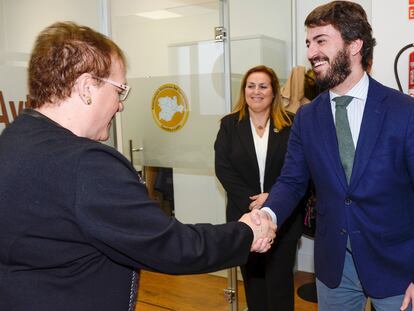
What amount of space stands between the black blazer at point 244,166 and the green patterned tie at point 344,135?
1.06 metres

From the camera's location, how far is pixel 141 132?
3109 mm

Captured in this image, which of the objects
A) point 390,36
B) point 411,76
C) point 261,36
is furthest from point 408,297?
point 261,36

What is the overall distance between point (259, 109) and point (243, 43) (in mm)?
984

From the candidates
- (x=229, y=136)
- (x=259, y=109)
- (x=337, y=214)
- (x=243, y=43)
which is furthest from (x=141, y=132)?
(x=337, y=214)

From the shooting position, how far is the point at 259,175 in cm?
276

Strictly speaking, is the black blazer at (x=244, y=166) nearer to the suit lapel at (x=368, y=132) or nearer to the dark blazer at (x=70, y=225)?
the suit lapel at (x=368, y=132)

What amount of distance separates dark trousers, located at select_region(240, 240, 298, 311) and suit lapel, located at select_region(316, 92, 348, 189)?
3.99 ft

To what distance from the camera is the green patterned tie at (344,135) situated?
165 centimetres

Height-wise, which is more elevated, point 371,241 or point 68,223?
point 68,223

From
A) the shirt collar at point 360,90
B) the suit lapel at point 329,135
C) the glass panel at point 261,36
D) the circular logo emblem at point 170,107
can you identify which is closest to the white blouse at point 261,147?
the circular logo emblem at point 170,107

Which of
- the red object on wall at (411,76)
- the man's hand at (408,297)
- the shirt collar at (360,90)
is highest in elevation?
the red object on wall at (411,76)

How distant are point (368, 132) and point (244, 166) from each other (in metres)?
1.25

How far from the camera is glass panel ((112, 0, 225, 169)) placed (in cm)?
306

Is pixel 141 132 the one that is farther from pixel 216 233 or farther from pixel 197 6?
pixel 216 233
